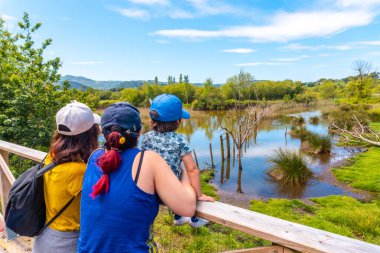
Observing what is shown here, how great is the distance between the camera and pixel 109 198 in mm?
1182

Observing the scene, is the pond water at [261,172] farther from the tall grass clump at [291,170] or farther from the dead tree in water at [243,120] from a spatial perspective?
the dead tree in water at [243,120]

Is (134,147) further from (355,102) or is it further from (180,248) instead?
(355,102)

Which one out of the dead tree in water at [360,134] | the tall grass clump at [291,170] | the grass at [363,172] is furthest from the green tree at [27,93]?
the grass at [363,172]

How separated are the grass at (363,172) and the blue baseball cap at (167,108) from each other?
12.0m

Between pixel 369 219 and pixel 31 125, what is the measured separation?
348 inches

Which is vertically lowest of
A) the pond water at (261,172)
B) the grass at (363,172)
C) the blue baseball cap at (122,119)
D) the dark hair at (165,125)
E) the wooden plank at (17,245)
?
the pond water at (261,172)

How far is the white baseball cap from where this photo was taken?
1.50 meters

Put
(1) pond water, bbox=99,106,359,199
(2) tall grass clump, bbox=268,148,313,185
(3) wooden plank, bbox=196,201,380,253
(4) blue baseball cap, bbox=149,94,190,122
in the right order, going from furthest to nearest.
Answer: (2) tall grass clump, bbox=268,148,313,185 < (1) pond water, bbox=99,106,359,199 < (4) blue baseball cap, bbox=149,94,190,122 < (3) wooden plank, bbox=196,201,380,253

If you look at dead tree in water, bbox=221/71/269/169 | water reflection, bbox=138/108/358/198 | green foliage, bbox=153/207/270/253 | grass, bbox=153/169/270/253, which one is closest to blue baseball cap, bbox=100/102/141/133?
grass, bbox=153/169/270/253

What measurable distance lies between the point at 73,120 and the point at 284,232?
1.15 meters

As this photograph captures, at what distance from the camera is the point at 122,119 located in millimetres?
1256

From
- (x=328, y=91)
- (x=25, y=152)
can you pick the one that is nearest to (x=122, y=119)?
(x=25, y=152)

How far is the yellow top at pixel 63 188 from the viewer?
59.5 inches

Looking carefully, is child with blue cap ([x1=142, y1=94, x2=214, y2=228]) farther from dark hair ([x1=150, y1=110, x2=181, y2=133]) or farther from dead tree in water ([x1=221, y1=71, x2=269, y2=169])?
dead tree in water ([x1=221, y1=71, x2=269, y2=169])
